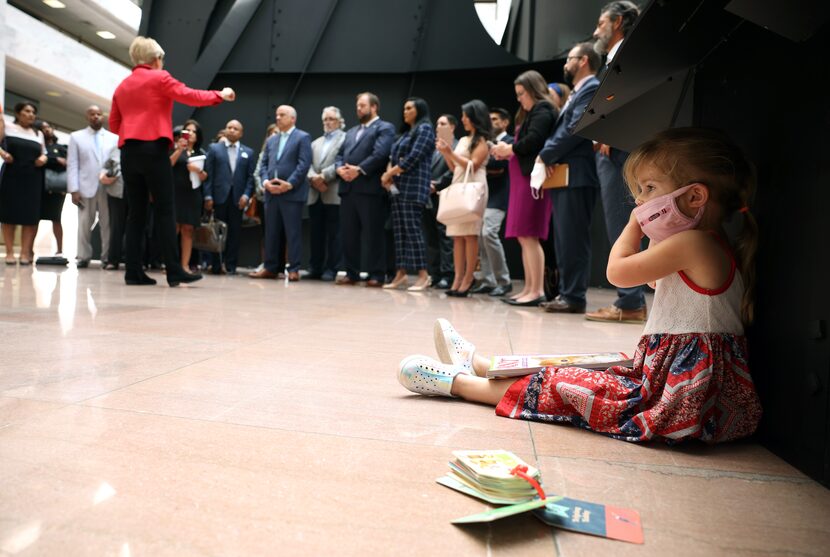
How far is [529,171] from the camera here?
479 cm

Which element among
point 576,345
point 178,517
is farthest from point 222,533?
point 576,345

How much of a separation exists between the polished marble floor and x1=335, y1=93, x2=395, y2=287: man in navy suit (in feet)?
14.8

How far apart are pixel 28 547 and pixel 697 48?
1716 millimetres

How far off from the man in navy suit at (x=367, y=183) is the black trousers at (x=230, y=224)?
1755mm

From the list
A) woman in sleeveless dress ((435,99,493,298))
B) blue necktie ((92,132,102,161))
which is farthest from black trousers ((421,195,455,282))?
blue necktie ((92,132,102,161))

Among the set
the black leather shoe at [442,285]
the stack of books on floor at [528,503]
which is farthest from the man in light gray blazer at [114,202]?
the stack of books on floor at [528,503]

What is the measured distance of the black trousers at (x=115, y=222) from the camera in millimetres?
7656

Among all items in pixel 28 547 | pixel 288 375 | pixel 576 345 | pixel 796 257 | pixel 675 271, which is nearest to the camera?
pixel 28 547

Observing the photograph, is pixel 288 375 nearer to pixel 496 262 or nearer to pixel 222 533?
pixel 222 533

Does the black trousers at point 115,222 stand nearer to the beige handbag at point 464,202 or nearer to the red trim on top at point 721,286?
the beige handbag at point 464,202

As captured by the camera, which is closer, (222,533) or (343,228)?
(222,533)

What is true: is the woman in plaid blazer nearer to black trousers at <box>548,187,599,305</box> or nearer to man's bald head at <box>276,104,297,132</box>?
man's bald head at <box>276,104,297,132</box>

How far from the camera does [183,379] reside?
5.78ft

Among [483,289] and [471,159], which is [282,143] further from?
[483,289]
